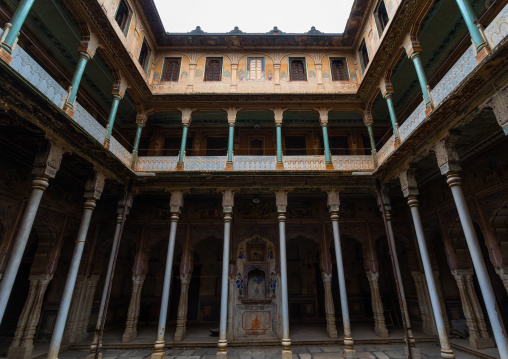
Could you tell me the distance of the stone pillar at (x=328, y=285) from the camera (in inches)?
399

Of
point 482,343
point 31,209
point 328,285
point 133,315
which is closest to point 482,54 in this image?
point 482,343

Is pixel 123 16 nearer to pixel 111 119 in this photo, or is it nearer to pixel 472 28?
pixel 111 119

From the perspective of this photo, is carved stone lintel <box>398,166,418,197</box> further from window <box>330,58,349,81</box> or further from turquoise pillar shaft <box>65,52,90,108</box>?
turquoise pillar shaft <box>65,52,90,108</box>

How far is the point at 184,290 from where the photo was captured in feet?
35.8

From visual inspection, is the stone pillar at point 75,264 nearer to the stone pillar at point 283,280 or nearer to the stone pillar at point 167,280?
the stone pillar at point 167,280

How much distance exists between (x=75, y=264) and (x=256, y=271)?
677 cm

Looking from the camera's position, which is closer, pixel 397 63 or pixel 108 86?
pixel 397 63

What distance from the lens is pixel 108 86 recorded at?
11.2m

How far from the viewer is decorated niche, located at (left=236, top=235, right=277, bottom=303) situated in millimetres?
11136

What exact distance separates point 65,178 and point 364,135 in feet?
43.9

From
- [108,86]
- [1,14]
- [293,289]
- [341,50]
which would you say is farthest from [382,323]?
[1,14]

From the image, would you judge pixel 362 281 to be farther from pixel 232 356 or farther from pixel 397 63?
pixel 397 63

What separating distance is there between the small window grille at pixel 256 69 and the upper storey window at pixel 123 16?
5534mm

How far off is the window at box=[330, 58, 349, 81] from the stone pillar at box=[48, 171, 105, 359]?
11137mm
